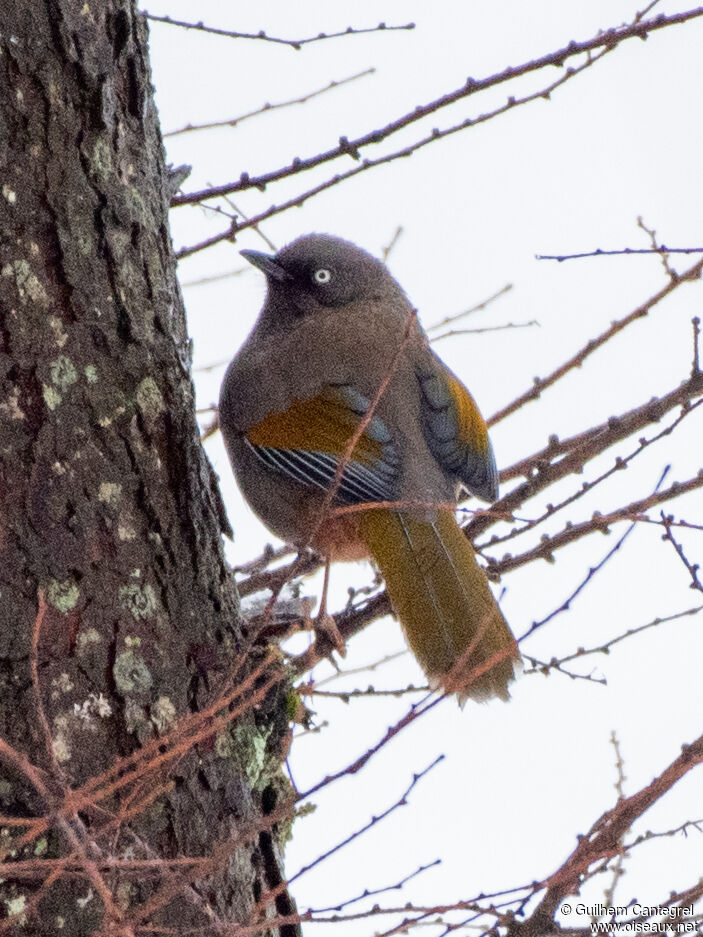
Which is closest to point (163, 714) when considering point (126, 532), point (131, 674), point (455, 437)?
point (131, 674)

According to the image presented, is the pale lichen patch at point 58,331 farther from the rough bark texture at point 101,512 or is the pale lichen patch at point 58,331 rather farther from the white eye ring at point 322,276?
the white eye ring at point 322,276

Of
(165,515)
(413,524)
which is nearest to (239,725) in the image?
(165,515)

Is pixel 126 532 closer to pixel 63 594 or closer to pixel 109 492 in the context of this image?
pixel 109 492

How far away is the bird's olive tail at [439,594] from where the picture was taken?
11.1 feet

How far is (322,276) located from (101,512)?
2.56 metres

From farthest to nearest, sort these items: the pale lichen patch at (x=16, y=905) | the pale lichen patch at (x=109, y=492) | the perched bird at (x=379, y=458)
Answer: the perched bird at (x=379, y=458) < the pale lichen patch at (x=109, y=492) < the pale lichen patch at (x=16, y=905)

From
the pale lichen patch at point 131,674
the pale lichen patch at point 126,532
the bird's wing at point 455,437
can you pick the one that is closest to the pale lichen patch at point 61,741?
the pale lichen patch at point 131,674

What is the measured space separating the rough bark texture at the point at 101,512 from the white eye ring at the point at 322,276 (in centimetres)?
202

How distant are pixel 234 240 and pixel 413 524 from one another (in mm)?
968

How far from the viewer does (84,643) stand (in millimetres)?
2346

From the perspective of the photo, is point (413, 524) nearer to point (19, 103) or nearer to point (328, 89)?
point (328, 89)

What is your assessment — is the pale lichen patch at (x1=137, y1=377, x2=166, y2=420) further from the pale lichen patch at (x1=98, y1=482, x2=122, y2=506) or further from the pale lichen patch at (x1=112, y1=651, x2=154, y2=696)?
the pale lichen patch at (x1=112, y1=651, x2=154, y2=696)

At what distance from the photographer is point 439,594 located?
11.6 feet

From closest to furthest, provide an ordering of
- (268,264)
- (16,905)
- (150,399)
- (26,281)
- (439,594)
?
(16,905), (26,281), (150,399), (439,594), (268,264)
